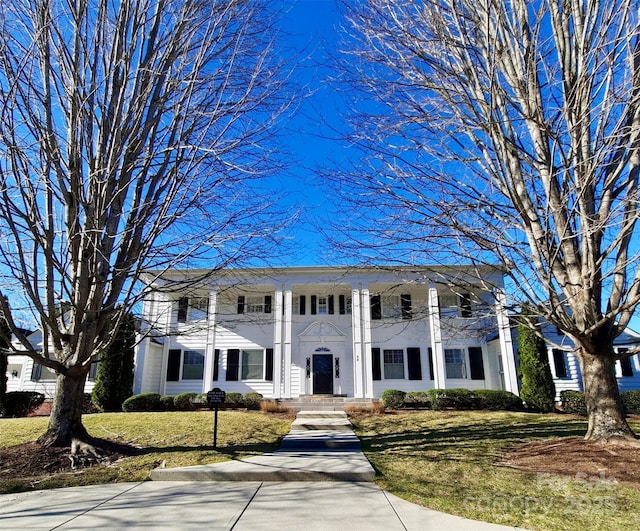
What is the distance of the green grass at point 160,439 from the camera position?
5758 mm

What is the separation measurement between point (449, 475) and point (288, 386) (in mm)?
12264

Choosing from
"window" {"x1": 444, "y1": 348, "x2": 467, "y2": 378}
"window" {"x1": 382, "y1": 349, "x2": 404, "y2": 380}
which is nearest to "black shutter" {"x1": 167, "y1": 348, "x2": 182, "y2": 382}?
"window" {"x1": 382, "y1": 349, "x2": 404, "y2": 380}

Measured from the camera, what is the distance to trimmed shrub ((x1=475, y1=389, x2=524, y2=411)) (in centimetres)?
1462

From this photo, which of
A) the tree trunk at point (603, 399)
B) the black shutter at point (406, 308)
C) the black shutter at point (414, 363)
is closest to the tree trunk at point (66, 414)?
the black shutter at point (406, 308)

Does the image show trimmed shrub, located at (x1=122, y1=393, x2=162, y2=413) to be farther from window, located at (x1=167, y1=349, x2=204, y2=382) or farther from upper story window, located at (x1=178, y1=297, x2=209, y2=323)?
window, located at (x1=167, y1=349, x2=204, y2=382)

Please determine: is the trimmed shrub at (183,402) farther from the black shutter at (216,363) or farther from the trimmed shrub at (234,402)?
the black shutter at (216,363)

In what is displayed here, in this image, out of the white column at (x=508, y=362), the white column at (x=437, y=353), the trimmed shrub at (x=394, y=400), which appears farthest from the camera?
the white column at (x=437, y=353)

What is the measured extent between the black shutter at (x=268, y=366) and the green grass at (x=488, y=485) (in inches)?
382

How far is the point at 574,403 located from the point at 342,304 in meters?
9.79

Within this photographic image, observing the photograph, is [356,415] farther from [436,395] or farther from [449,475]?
[449,475]

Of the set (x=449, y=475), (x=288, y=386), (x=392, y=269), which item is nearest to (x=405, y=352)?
(x=288, y=386)

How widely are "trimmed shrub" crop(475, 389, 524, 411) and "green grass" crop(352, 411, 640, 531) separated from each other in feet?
17.5

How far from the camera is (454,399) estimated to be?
49.2 ft

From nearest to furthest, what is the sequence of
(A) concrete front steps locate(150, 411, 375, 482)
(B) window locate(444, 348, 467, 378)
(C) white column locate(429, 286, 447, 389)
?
(A) concrete front steps locate(150, 411, 375, 482) < (C) white column locate(429, 286, 447, 389) < (B) window locate(444, 348, 467, 378)
